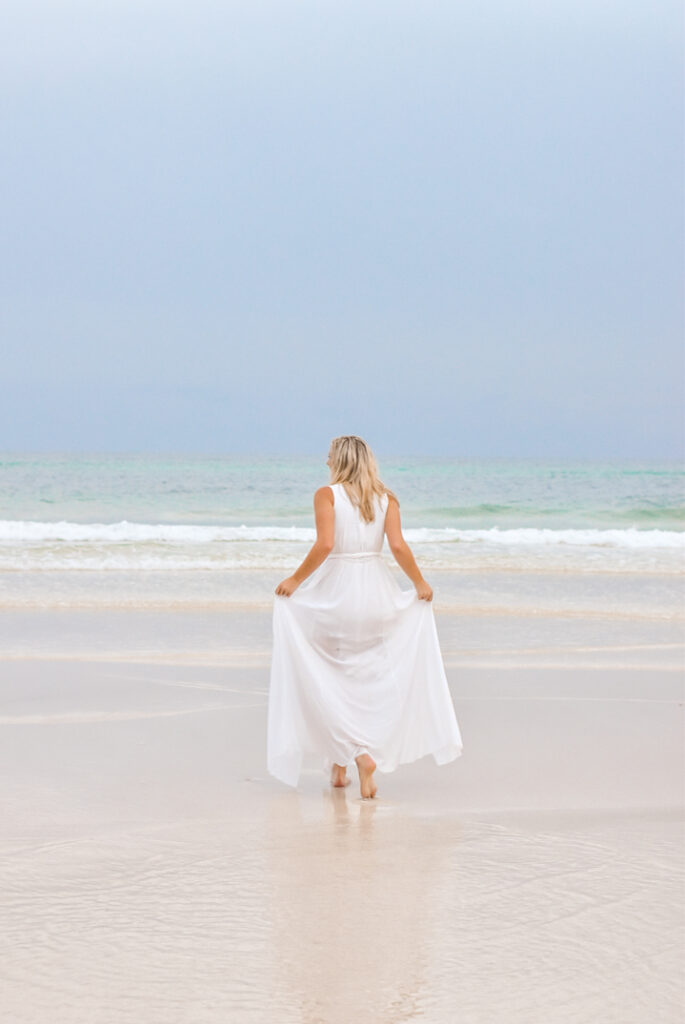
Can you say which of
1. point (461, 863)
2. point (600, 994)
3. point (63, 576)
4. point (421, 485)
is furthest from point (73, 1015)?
point (421, 485)

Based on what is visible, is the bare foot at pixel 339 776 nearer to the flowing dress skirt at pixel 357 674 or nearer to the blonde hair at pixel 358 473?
the flowing dress skirt at pixel 357 674

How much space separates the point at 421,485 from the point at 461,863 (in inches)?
1941

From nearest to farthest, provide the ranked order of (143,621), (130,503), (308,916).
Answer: (308,916), (143,621), (130,503)

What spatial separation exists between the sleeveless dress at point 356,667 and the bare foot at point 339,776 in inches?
3.7

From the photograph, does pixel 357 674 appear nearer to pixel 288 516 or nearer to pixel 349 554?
pixel 349 554

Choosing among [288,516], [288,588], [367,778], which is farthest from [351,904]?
[288,516]

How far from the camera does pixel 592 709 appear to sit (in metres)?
7.42

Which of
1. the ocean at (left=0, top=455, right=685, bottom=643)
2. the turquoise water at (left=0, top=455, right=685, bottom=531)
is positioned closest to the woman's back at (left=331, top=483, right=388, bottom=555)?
Answer: the ocean at (left=0, top=455, right=685, bottom=643)

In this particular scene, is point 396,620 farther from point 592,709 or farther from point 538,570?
point 538,570

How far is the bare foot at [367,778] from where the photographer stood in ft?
17.6

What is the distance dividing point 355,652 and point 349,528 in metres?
0.62

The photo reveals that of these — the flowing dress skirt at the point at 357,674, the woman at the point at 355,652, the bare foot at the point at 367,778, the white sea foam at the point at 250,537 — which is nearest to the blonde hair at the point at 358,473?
the woman at the point at 355,652

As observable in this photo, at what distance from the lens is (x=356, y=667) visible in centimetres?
559

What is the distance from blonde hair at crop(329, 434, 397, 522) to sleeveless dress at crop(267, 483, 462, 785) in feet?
0.15
